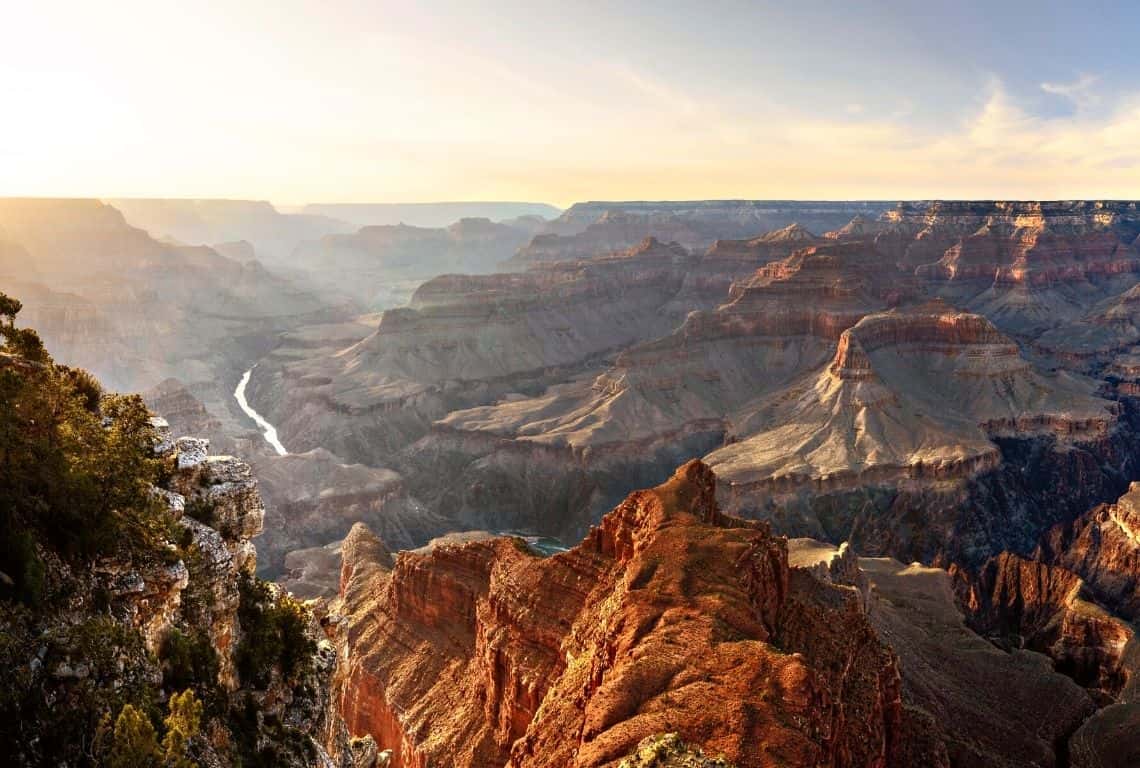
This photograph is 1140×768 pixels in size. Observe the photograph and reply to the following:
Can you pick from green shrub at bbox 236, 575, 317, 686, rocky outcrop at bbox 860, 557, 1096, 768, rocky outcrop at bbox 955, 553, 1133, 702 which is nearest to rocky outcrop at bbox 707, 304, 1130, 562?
rocky outcrop at bbox 955, 553, 1133, 702

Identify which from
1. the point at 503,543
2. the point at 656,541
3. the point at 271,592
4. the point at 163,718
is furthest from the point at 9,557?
the point at 503,543

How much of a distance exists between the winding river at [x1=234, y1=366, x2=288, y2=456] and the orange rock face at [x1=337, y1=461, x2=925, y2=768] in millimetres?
99348

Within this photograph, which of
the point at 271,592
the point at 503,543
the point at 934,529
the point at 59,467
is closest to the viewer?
the point at 59,467

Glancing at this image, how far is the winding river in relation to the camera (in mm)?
147288

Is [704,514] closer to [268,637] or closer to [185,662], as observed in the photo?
[268,637]

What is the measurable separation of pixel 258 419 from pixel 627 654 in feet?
510

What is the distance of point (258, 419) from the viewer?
6481 inches

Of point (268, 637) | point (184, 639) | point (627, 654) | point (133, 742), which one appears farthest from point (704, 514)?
point (133, 742)

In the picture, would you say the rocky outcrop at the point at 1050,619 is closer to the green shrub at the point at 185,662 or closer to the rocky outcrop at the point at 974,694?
the rocky outcrop at the point at 974,694

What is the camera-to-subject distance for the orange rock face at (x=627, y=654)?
70.6 feet

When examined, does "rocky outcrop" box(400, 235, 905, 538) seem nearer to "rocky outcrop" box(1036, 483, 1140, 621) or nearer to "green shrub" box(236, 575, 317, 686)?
"rocky outcrop" box(1036, 483, 1140, 621)

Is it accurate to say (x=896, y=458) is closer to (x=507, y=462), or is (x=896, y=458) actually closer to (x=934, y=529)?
(x=934, y=529)

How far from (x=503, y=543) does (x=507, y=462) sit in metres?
81.1

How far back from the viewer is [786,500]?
3994 inches
